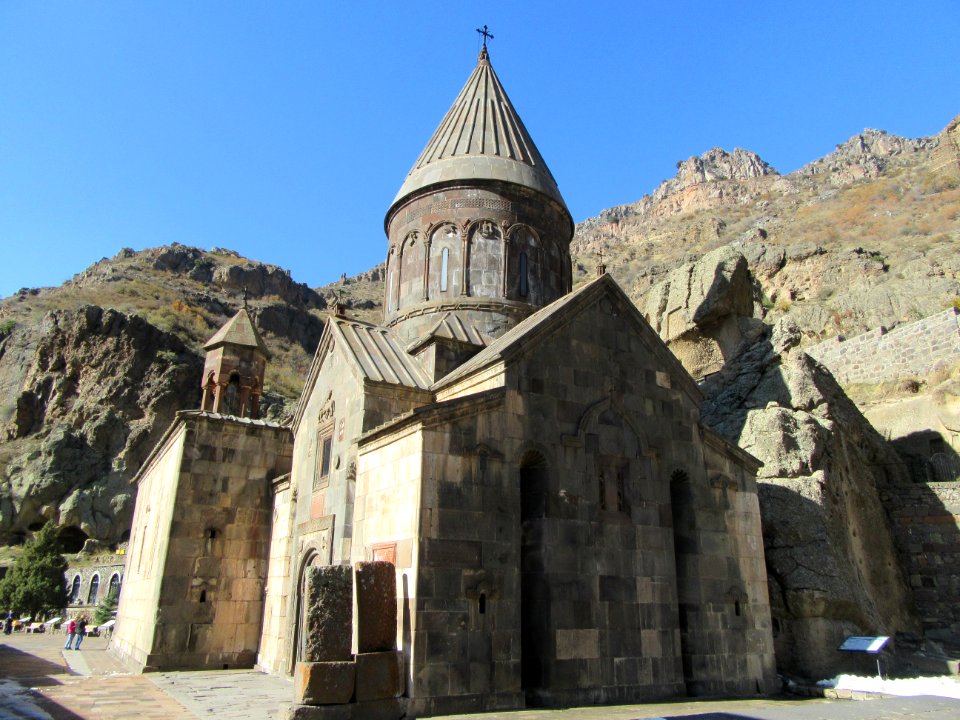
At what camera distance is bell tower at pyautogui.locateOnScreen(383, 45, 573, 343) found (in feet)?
36.2

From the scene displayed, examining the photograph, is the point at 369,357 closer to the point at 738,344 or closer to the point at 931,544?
the point at 738,344

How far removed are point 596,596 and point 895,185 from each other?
44134 mm

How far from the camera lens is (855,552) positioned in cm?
1052

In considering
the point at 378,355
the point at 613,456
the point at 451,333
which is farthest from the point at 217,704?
the point at 451,333

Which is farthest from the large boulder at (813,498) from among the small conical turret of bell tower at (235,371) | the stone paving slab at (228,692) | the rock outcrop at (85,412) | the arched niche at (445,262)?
the rock outcrop at (85,412)

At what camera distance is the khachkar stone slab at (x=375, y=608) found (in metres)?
5.19

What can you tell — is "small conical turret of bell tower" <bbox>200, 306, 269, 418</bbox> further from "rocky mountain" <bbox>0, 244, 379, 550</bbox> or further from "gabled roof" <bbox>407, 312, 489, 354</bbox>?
"rocky mountain" <bbox>0, 244, 379, 550</bbox>

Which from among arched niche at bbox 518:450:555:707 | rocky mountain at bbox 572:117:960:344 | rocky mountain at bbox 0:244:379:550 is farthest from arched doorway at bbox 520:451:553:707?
rocky mountain at bbox 572:117:960:344

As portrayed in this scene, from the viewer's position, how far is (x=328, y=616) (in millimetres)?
5051

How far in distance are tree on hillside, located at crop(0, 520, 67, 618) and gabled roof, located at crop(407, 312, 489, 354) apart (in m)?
20.5

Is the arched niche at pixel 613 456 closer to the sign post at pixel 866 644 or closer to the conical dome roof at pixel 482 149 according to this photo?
the sign post at pixel 866 644

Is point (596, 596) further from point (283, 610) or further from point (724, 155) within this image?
point (724, 155)

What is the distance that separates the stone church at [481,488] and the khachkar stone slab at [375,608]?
0.95 meters

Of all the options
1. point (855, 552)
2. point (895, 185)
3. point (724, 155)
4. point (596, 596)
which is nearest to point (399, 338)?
point (596, 596)
